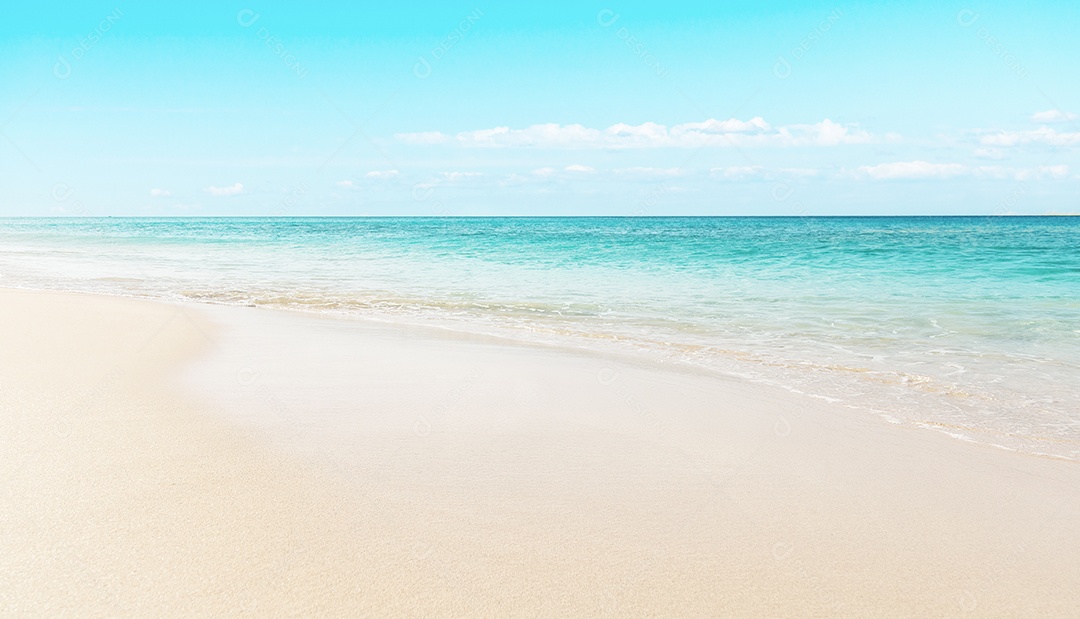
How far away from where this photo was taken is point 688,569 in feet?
8.80

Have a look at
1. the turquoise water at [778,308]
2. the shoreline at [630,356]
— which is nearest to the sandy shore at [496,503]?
the shoreline at [630,356]

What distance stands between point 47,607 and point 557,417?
2.97m

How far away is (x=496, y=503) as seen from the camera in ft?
10.6

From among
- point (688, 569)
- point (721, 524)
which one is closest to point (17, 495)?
point (688, 569)

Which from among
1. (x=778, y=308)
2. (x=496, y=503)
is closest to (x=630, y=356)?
(x=496, y=503)

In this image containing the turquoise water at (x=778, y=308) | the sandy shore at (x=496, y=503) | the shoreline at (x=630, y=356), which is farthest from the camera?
the turquoise water at (x=778, y=308)

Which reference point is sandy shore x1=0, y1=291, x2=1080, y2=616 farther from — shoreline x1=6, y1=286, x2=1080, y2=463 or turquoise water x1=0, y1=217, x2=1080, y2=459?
turquoise water x1=0, y1=217, x2=1080, y2=459

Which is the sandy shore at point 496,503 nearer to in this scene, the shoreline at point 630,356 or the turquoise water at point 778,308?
the shoreline at point 630,356

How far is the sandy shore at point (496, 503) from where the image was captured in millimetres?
2482

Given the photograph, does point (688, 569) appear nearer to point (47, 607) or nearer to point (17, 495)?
point (47, 607)

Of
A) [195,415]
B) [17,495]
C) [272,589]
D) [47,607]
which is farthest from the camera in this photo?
→ [195,415]

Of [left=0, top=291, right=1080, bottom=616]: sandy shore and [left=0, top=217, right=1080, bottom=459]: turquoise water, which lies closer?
[left=0, top=291, right=1080, bottom=616]: sandy shore

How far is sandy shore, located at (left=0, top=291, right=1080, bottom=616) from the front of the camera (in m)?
2.48

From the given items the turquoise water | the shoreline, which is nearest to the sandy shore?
the shoreline
